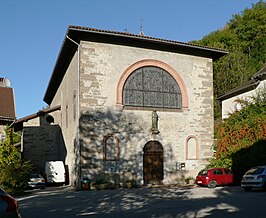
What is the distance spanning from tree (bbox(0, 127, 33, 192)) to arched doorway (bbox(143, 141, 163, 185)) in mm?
7053

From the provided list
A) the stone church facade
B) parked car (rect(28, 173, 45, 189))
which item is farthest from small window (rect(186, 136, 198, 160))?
parked car (rect(28, 173, 45, 189))

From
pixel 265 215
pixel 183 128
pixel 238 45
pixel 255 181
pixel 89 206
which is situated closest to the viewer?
pixel 265 215

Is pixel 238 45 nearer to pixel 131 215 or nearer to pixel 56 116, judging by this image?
pixel 56 116

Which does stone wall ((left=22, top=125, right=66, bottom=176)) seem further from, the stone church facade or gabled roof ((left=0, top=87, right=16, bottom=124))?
the stone church facade

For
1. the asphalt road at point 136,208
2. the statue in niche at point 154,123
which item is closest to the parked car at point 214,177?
the statue in niche at point 154,123

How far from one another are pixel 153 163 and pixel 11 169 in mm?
8408

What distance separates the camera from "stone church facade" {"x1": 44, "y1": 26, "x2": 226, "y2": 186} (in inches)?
752

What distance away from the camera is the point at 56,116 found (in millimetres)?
30219

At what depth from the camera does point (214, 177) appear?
62.5ft

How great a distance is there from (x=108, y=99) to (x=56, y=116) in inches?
473

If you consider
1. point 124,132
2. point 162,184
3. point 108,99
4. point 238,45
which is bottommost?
point 162,184

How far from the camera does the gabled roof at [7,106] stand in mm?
26688

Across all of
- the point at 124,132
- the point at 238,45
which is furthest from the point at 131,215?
the point at 238,45

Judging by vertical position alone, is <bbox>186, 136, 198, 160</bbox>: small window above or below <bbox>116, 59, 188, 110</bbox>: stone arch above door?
below
